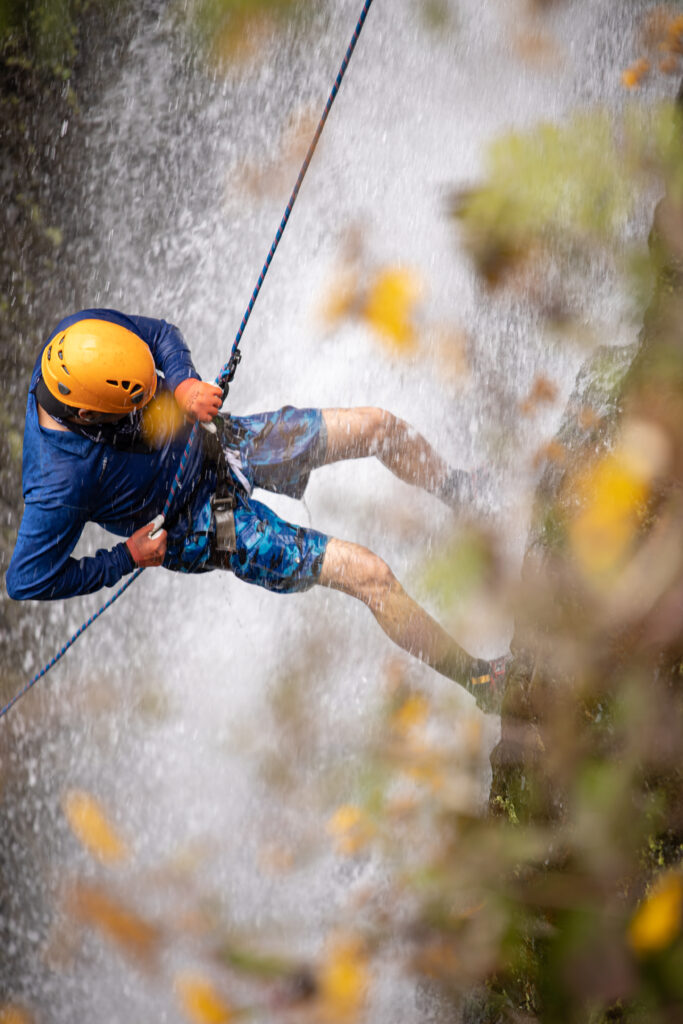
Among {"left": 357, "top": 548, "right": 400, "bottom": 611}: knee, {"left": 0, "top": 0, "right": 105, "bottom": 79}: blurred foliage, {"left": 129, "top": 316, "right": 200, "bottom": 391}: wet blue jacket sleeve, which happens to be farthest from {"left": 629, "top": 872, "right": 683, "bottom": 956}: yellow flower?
{"left": 0, "top": 0, "right": 105, "bottom": 79}: blurred foliage

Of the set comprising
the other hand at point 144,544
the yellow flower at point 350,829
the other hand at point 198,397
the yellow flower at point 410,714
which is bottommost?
the yellow flower at point 350,829

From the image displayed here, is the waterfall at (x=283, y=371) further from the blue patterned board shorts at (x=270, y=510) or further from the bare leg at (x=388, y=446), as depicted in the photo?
the blue patterned board shorts at (x=270, y=510)

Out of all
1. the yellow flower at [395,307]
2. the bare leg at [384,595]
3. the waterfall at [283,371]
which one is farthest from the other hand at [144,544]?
the yellow flower at [395,307]

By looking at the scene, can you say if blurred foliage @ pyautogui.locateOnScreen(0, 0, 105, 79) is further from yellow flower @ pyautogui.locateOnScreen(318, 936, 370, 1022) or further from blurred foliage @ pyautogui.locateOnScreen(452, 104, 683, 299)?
yellow flower @ pyautogui.locateOnScreen(318, 936, 370, 1022)

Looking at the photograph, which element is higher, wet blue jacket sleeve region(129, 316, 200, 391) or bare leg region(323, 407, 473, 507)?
wet blue jacket sleeve region(129, 316, 200, 391)

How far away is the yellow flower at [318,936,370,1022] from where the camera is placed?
382 cm

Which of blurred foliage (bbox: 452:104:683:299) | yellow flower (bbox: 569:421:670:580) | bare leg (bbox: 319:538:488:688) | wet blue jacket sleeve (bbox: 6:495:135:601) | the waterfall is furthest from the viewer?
the waterfall

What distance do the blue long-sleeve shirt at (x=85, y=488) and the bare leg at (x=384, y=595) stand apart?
0.59 meters

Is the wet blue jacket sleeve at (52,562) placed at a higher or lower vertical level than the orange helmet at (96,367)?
lower

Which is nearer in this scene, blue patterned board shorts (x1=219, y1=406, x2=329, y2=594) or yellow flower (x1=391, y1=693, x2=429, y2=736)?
blue patterned board shorts (x1=219, y1=406, x2=329, y2=594)

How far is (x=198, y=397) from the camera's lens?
231 cm

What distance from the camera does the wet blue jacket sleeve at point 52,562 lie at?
7.40 feet

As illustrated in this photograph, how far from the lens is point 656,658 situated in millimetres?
2434

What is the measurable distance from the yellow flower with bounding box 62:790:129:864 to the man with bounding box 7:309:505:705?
9.55 feet
